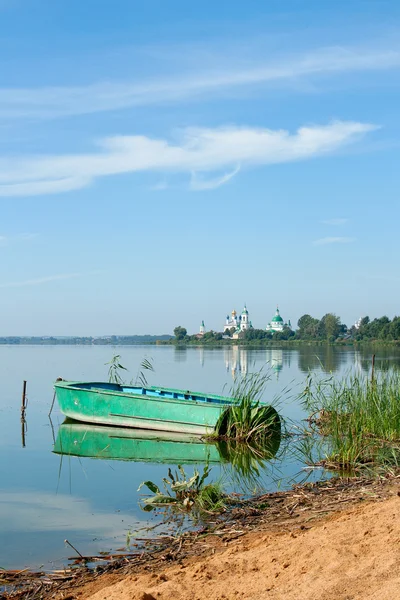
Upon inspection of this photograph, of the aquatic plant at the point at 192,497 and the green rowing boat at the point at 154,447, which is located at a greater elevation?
the aquatic plant at the point at 192,497

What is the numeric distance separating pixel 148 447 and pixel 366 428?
5048mm

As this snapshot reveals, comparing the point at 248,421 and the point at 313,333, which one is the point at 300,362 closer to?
the point at 248,421

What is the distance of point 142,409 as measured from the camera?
16172 millimetres

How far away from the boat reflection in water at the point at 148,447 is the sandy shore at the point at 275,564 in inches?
216

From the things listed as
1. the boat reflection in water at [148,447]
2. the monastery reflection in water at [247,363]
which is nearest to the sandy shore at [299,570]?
the boat reflection in water at [148,447]

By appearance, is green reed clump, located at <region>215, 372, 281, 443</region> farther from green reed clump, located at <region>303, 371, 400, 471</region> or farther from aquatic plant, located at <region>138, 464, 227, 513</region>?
aquatic plant, located at <region>138, 464, 227, 513</region>

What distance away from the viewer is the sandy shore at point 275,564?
4.48m

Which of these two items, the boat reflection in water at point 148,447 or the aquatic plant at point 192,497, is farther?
the boat reflection in water at point 148,447

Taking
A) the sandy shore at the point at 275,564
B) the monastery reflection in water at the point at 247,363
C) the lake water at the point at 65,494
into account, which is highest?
the sandy shore at the point at 275,564

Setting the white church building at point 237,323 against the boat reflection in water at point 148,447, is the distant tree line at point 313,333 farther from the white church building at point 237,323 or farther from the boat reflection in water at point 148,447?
the boat reflection in water at point 148,447

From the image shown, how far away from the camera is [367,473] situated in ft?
30.9

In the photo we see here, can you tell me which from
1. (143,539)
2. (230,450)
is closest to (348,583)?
(143,539)

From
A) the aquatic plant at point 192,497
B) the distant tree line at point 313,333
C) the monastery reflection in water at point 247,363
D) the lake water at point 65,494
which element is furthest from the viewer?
the distant tree line at point 313,333

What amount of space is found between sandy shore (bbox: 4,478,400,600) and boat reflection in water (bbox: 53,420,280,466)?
5499 millimetres
